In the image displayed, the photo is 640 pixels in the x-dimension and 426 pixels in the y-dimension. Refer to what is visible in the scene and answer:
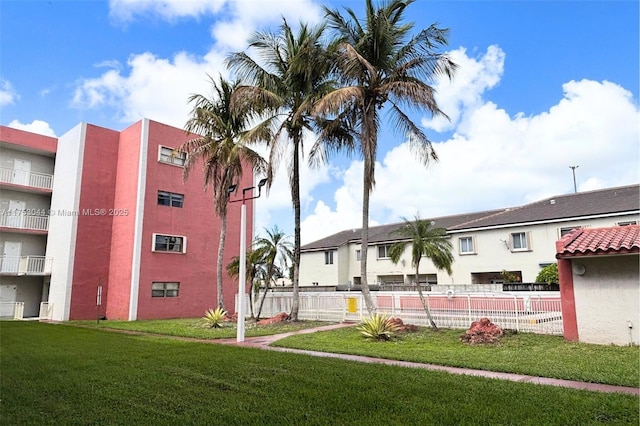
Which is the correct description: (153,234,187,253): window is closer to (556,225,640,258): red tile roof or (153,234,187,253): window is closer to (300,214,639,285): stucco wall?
(300,214,639,285): stucco wall

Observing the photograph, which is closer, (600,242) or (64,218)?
(600,242)

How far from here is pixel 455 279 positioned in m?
31.0

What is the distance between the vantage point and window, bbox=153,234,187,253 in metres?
24.3

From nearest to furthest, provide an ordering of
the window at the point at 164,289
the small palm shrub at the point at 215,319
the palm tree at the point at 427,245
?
the palm tree at the point at 427,245, the small palm shrub at the point at 215,319, the window at the point at 164,289

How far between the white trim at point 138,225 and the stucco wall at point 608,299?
2010 centimetres

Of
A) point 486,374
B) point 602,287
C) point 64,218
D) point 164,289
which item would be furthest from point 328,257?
point 486,374

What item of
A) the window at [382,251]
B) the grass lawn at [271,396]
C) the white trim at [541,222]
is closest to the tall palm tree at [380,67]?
the grass lawn at [271,396]

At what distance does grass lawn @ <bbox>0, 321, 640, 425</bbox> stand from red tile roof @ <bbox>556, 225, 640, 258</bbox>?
559 centimetres

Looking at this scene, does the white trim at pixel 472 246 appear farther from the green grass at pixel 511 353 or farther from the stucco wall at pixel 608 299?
the stucco wall at pixel 608 299

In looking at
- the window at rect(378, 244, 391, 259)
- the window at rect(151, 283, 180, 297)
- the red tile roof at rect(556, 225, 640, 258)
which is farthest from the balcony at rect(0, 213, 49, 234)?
the red tile roof at rect(556, 225, 640, 258)

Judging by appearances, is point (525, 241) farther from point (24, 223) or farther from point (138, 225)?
point (24, 223)

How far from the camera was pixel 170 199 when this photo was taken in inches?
1000

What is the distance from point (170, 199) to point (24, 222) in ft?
29.2

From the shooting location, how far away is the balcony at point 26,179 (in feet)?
82.7
